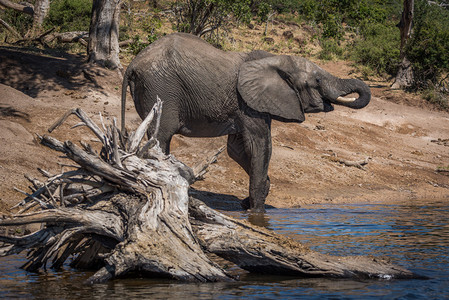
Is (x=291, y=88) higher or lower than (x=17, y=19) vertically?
higher

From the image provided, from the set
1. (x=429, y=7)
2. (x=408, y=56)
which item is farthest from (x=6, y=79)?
(x=429, y=7)

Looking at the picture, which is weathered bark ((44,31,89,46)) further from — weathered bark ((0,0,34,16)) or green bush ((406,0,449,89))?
green bush ((406,0,449,89))

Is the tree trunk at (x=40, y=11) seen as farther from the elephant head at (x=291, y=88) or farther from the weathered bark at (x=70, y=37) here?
the elephant head at (x=291, y=88)

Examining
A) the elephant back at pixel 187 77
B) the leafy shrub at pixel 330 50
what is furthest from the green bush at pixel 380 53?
the elephant back at pixel 187 77

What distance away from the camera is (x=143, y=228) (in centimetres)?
538

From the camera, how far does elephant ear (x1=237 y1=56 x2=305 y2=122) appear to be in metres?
Result: 9.58

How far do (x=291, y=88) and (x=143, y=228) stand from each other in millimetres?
5095

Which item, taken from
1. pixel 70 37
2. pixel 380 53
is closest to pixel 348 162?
pixel 70 37

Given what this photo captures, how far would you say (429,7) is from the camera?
32.8m

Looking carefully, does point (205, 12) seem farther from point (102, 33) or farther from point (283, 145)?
point (283, 145)

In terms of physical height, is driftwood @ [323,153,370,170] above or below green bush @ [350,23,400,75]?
below

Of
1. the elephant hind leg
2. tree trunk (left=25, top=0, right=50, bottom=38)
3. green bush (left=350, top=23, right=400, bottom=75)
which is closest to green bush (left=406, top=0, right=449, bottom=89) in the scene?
green bush (left=350, top=23, right=400, bottom=75)

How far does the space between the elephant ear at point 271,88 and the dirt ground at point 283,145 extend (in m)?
1.63

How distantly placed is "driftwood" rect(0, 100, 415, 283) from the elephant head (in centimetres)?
382
